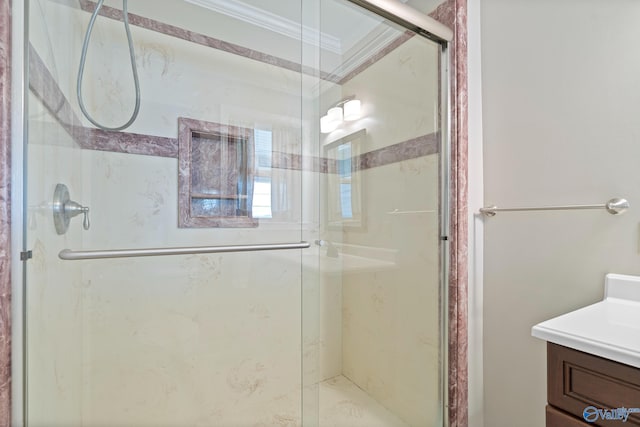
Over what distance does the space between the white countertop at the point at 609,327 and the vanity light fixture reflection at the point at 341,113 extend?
1.16m

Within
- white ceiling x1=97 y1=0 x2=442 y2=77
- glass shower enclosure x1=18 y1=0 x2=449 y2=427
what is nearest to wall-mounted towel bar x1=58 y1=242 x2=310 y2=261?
glass shower enclosure x1=18 y1=0 x2=449 y2=427

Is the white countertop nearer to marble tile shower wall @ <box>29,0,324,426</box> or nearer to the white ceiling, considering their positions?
marble tile shower wall @ <box>29,0,324,426</box>

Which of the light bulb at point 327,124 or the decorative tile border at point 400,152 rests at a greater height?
the light bulb at point 327,124

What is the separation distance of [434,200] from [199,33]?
1483mm

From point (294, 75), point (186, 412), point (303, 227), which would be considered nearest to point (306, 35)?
point (294, 75)

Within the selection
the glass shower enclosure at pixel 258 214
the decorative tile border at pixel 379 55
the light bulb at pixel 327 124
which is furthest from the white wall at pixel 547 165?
the light bulb at pixel 327 124

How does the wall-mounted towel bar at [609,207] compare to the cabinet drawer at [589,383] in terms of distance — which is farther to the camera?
the wall-mounted towel bar at [609,207]

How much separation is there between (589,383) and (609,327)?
186mm

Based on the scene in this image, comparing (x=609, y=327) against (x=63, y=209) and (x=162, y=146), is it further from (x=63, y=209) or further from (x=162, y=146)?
(x=162, y=146)

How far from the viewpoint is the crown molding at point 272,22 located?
155 centimetres

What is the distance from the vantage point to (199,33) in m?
1.55

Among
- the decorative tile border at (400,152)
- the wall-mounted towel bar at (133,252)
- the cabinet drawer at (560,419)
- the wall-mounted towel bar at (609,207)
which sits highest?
the decorative tile border at (400,152)

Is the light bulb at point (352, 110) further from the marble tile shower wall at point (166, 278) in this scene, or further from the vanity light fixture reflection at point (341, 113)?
the marble tile shower wall at point (166, 278)

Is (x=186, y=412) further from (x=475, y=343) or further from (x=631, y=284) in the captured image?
(x=631, y=284)
